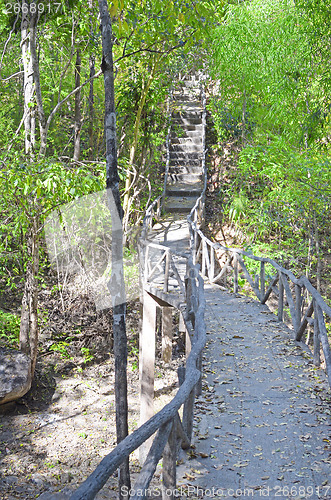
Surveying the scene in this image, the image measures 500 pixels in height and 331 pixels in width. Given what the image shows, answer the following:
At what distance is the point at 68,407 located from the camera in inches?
384

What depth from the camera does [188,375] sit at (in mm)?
3336

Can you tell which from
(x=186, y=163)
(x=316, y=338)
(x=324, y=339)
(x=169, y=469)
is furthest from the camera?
(x=186, y=163)

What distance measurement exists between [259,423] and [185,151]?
52.9 ft

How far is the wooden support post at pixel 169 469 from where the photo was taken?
2.72 meters

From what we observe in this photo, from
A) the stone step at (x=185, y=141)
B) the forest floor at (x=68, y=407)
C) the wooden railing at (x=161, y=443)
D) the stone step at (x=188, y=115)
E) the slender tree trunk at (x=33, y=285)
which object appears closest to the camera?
the wooden railing at (x=161, y=443)

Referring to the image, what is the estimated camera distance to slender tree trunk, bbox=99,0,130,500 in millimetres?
4547

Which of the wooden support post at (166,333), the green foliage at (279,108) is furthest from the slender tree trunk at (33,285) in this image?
the green foliage at (279,108)

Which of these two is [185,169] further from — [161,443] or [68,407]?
[161,443]

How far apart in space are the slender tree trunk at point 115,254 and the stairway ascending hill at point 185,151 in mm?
11328

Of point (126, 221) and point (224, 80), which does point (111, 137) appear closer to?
point (126, 221)

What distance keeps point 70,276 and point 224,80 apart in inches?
354

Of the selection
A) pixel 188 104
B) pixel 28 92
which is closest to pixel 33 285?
pixel 28 92

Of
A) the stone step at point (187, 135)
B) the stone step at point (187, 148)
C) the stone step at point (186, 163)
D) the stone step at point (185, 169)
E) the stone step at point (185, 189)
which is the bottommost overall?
the stone step at point (185, 189)

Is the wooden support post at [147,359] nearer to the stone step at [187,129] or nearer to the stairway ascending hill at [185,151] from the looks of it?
the stairway ascending hill at [185,151]
